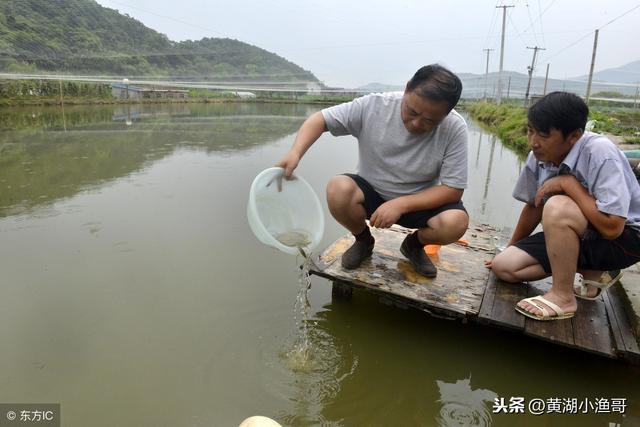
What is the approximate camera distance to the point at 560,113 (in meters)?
1.69

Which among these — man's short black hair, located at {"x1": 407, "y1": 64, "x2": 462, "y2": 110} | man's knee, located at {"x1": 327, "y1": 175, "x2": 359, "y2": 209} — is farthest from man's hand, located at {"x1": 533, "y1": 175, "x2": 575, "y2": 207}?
man's knee, located at {"x1": 327, "y1": 175, "x2": 359, "y2": 209}

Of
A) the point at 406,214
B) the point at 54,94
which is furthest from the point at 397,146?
the point at 54,94

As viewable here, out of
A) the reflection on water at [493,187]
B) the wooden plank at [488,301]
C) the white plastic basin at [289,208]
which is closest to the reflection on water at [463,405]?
the wooden plank at [488,301]

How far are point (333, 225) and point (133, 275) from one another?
1.64m

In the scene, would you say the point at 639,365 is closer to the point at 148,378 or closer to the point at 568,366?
the point at 568,366

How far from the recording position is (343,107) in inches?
85.1

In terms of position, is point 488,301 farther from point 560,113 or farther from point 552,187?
point 560,113

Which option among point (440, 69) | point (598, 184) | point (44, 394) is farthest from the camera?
point (440, 69)

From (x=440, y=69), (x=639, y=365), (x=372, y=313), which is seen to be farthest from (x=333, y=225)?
(x=639, y=365)

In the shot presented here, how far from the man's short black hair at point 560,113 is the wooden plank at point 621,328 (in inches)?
33.6

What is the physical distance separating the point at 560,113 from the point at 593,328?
926 mm

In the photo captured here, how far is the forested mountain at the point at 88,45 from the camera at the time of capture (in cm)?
2925

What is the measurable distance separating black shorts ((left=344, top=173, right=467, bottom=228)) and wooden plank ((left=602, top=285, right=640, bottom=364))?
0.81 metres

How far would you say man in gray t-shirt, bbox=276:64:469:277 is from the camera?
1.93m
